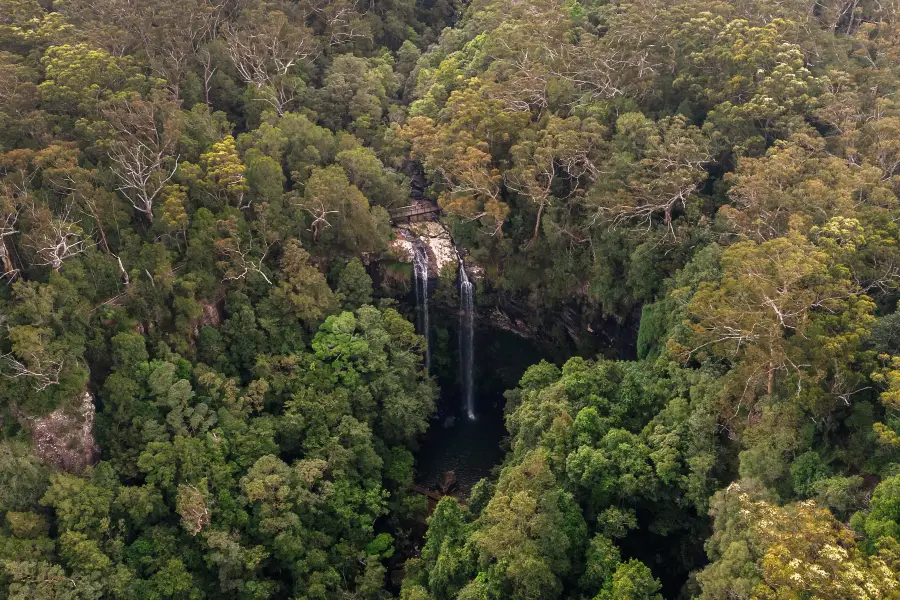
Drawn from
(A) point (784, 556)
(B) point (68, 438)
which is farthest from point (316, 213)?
(A) point (784, 556)

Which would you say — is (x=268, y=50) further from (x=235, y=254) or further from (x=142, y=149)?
(x=235, y=254)

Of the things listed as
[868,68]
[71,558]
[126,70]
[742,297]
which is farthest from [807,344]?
[126,70]

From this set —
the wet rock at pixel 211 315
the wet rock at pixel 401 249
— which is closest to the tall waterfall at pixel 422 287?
the wet rock at pixel 401 249

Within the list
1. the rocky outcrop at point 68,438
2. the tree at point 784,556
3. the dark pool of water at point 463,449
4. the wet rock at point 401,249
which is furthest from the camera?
the wet rock at point 401,249

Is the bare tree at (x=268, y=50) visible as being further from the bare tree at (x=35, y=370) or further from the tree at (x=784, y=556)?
the tree at (x=784, y=556)

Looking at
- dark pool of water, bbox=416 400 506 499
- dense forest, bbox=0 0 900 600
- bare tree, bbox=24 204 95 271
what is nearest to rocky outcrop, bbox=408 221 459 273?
dense forest, bbox=0 0 900 600

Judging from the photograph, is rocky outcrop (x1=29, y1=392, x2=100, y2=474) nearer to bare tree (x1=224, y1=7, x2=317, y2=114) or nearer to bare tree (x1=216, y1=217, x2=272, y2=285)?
bare tree (x1=216, y1=217, x2=272, y2=285)

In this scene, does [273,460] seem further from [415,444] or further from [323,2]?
[323,2]
